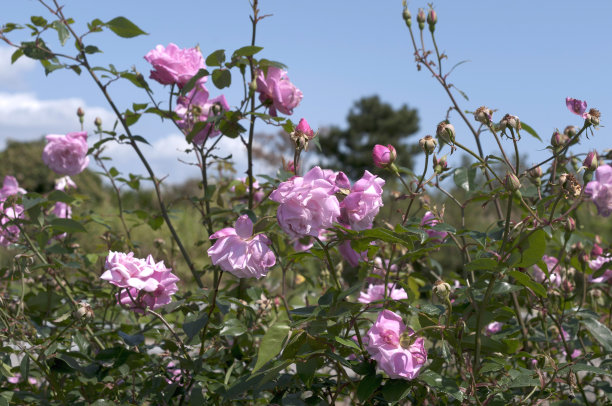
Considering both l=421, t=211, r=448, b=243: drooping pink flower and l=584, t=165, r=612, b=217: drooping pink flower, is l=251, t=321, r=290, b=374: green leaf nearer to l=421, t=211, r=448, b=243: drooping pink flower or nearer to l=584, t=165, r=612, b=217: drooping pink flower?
l=421, t=211, r=448, b=243: drooping pink flower

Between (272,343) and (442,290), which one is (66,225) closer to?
(272,343)

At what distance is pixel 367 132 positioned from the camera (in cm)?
2950

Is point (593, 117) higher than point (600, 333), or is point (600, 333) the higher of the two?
point (593, 117)

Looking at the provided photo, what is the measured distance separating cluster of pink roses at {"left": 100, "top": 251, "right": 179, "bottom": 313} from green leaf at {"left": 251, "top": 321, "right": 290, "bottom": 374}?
0.29 m

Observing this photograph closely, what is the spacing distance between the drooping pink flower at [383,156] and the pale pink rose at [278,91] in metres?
0.42

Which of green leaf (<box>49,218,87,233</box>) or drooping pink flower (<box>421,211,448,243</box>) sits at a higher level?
drooping pink flower (<box>421,211,448,243</box>)

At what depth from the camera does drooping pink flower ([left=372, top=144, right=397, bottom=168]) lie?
1123mm

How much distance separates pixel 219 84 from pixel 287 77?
6.7 inches

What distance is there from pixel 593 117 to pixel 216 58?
0.82 metres

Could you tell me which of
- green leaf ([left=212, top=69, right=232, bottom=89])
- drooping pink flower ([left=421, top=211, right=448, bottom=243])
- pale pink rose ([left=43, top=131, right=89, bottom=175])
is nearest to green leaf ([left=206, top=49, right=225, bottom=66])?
green leaf ([left=212, top=69, right=232, bottom=89])

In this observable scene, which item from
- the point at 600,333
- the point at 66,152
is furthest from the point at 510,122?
the point at 66,152

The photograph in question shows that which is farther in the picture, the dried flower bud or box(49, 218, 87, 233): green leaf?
box(49, 218, 87, 233): green leaf

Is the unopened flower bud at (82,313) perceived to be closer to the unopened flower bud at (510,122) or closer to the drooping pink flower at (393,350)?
the drooping pink flower at (393,350)

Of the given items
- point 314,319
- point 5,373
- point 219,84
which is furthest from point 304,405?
point 219,84
